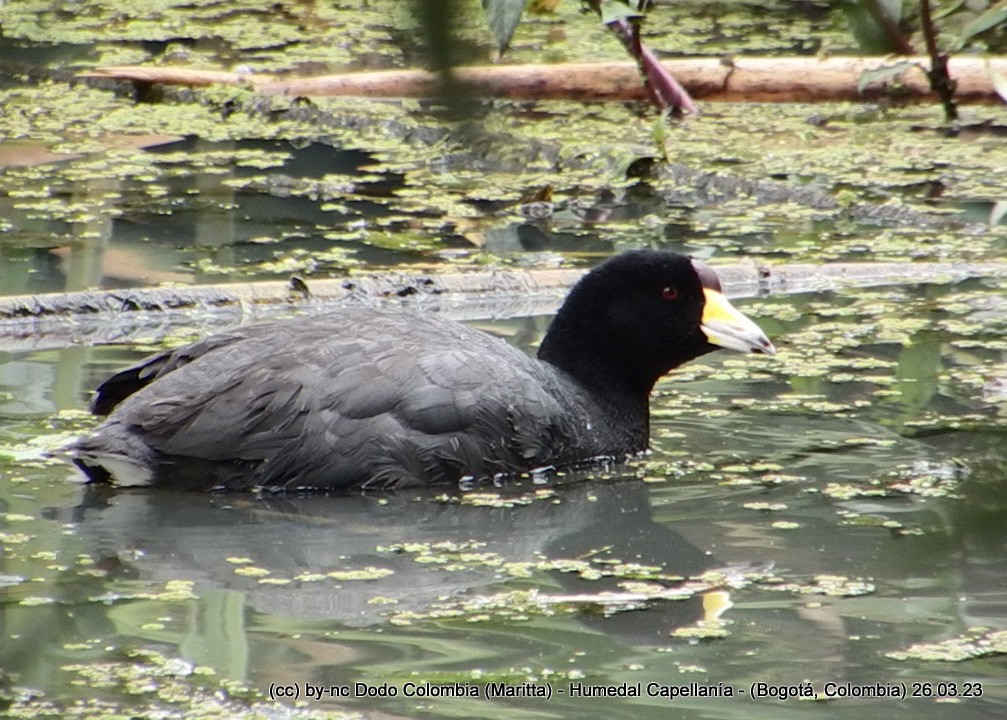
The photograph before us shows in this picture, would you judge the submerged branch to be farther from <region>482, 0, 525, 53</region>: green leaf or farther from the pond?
<region>482, 0, 525, 53</region>: green leaf

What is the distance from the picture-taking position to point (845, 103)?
1026 centimetres

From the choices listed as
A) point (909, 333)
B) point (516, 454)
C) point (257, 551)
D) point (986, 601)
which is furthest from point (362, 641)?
point (909, 333)

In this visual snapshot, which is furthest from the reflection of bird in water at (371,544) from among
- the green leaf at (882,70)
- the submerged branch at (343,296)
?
the submerged branch at (343,296)

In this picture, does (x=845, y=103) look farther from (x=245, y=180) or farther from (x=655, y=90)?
(x=245, y=180)

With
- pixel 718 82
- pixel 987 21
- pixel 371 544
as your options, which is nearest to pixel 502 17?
pixel 987 21

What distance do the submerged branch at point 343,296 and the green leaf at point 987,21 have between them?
4752 millimetres

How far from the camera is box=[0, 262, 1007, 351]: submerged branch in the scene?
6.00 metres

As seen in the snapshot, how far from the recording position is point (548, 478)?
4965mm

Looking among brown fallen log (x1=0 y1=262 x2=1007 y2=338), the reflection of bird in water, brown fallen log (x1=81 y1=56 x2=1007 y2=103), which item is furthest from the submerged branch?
brown fallen log (x1=81 y1=56 x2=1007 y2=103)

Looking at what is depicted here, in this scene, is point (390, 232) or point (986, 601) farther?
point (390, 232)

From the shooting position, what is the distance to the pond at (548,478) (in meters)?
2.95

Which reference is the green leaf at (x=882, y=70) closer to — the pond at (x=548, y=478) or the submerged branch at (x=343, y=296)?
the pond at (x=548, y=478)

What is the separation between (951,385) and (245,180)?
15.4 feet

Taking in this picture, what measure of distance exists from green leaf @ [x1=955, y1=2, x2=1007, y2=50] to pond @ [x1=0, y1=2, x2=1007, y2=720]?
397 millimetres
